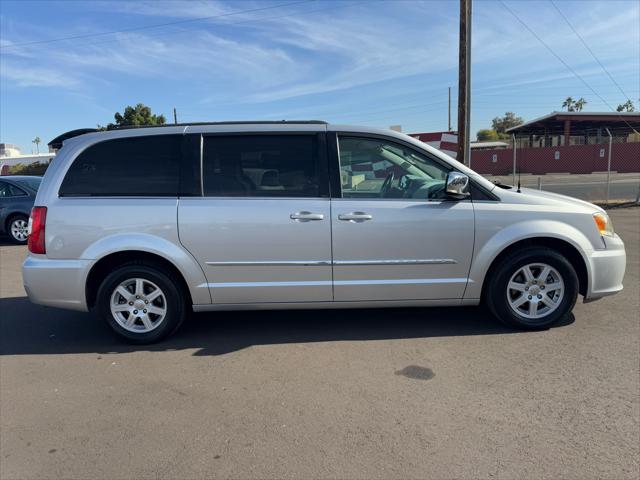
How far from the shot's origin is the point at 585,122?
1630 inches

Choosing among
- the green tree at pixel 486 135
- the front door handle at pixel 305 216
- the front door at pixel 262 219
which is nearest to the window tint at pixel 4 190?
the front door at pixel 262 219

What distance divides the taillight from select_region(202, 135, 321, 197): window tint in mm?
1399

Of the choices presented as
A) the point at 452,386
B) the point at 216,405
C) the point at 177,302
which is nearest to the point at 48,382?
the point at 177,302

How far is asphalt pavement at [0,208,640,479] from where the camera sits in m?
2.62

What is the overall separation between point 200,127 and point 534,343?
3.50m

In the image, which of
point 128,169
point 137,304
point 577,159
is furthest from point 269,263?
point 577,159

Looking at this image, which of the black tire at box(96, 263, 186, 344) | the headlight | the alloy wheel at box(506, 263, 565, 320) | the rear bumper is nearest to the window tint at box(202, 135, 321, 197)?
the black tire at box(96, 263, 186, 344)

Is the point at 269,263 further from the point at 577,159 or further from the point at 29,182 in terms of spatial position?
the point at 577,159

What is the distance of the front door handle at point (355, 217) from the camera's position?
413 cm

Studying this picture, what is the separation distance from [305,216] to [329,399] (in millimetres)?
1546

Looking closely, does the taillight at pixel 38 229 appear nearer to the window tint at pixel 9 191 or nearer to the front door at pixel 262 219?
the front door at pixel 262 219

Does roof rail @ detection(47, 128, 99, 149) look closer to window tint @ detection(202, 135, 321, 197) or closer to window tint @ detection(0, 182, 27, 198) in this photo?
window tint @ detection(202, 135, 321, 197)

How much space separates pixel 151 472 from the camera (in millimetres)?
2574

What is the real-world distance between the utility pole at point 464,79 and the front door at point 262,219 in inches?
318
